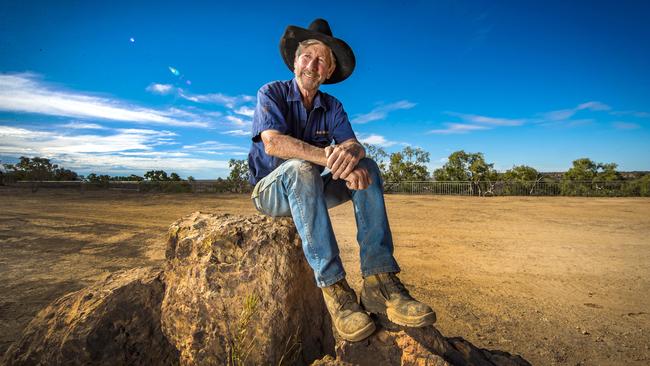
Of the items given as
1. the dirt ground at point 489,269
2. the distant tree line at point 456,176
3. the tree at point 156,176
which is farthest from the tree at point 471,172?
the tree at point 156,176

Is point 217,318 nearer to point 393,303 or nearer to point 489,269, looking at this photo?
point 393,303

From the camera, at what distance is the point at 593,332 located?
381cm

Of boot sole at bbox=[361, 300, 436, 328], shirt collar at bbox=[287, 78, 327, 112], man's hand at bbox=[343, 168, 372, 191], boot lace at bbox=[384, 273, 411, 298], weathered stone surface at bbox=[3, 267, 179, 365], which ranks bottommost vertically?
weathered stone surface at bbox=[3, 267, 179, 365]

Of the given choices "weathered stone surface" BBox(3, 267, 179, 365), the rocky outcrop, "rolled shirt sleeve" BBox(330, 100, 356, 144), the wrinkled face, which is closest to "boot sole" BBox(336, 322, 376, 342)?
the rocky outcrop

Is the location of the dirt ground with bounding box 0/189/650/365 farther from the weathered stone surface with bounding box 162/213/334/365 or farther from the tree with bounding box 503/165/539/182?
the tree with bounding box 503/165/539/182

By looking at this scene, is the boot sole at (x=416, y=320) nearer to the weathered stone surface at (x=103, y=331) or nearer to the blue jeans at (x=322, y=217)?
the blue jeans at (x=322, y=217)

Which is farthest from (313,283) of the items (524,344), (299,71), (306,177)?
(524,344)

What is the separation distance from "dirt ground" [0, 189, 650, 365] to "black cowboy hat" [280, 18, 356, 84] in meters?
3.03

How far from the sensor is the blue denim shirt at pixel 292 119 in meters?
2.91

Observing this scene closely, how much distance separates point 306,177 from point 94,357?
6.58 feet

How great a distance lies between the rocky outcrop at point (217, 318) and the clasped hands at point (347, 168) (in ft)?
1.92

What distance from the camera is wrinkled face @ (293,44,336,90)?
3099 mm

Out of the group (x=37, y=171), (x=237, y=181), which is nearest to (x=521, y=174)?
(x=237, y=181)

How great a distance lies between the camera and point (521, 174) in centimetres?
2620
